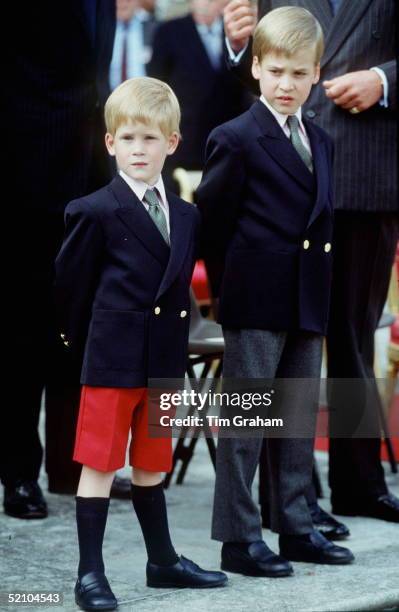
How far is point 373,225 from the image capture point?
4.98m

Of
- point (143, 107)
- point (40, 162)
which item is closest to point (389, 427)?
point (40, 162)

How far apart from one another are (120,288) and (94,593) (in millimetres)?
823

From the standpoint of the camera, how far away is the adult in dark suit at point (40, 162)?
4.98 meters

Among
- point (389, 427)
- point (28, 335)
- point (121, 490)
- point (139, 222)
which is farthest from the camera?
point (389, 427)

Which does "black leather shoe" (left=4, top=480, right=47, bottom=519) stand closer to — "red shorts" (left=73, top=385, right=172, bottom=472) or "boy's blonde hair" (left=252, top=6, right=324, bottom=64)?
"red shorts" (left=73, top=385, right=172, bottom=472)

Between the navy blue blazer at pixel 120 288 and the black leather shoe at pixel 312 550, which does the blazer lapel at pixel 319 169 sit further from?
the black leather shoe at pixel 312 550

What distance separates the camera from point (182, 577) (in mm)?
4043

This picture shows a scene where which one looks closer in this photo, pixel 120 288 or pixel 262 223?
pixel 120 288

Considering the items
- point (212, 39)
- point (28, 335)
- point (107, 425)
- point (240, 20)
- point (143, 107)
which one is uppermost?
point (212, 39)

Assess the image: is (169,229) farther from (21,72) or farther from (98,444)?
(21,72)

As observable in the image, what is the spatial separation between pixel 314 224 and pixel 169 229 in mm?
495

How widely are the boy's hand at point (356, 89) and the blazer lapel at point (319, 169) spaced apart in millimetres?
378

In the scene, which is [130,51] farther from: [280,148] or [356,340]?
[280,148]

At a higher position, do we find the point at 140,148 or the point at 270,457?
the point at 140,148
